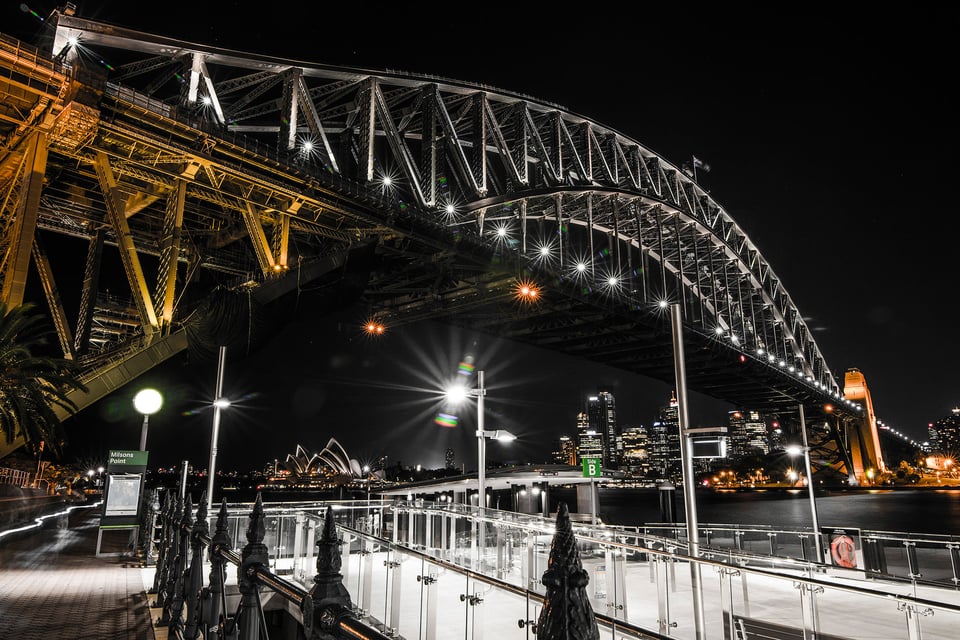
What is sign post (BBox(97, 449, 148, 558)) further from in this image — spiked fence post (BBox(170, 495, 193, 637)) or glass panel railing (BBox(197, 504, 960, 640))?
spiked fence post (BBox(170, 495, 193, 637))

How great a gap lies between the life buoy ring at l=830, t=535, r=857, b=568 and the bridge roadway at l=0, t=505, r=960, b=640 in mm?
2306

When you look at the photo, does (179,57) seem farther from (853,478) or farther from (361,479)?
(853,478)

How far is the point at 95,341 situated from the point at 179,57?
18.5 m

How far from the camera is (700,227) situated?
76.8 m

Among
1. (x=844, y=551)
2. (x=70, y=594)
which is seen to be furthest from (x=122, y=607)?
(x=844, y=551)

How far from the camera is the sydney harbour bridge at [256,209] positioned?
2080cm

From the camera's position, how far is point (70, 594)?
32.8 ft

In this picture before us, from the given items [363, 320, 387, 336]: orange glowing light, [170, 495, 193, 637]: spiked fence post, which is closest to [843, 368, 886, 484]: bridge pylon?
[363, 320, 387, 336]: orange glowing light

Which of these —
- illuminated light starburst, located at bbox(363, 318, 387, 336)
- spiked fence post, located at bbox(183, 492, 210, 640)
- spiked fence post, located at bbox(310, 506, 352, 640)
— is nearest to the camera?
spiked fence post, located at bbox(310, 506, 352, 640)

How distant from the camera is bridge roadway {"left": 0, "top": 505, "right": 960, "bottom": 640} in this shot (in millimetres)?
5996

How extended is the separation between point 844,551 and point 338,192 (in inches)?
878

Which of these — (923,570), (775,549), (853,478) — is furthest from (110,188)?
(853,478)

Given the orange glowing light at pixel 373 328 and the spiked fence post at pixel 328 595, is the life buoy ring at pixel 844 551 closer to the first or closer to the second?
the spiked fence post at pixel 328 595

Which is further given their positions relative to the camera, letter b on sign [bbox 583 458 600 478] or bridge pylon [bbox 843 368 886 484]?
bridge pylon [bbox 843 368 886 484]
